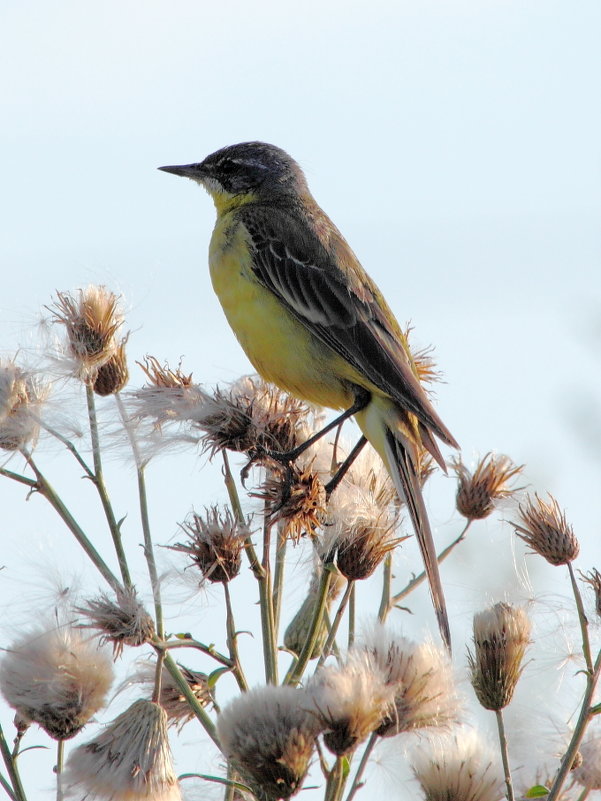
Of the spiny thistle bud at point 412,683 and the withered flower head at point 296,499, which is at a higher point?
the withered flower head at point 296,499

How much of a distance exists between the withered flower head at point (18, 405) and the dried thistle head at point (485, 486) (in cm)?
162

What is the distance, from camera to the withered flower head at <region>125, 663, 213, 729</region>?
3.41 meters

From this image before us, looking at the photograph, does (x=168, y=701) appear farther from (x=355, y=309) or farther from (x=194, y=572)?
(x=355, y=309)

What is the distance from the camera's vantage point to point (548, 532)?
142 inches

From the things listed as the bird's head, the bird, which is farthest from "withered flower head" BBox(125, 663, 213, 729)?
the bird's head

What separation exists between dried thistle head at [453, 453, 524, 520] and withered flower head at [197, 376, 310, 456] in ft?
2.20

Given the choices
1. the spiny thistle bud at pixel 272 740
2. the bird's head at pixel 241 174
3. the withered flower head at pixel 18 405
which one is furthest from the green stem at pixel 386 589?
the bird's head at pixel 241 174

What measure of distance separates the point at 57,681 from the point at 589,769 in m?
1.54

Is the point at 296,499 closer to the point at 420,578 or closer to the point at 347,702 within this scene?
the point at 420,578

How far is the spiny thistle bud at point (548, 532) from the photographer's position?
3564 millimetres

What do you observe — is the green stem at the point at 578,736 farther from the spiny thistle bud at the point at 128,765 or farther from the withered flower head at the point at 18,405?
the withered flower head at the point at 18,405

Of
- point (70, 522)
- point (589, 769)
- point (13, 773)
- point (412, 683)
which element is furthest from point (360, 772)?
point (70, 522)

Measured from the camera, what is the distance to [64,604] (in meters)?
3.37

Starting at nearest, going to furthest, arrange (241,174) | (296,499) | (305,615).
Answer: (296,499) → (305,615) → (241,174)
